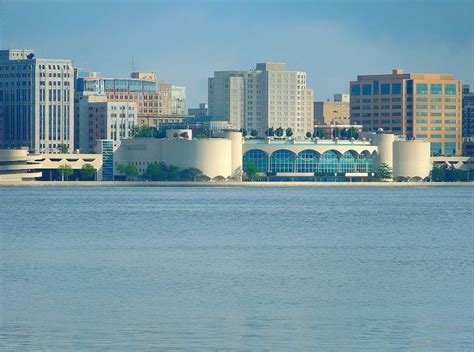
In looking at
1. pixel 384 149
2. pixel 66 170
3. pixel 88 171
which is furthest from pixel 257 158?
pixel 66 170

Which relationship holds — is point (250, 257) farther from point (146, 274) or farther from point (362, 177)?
point (362, 177)

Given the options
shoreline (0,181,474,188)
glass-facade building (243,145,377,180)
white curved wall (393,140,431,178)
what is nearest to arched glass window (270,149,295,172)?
glass-facade building (243,145,377,180)

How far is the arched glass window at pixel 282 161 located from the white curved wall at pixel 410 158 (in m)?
13.6

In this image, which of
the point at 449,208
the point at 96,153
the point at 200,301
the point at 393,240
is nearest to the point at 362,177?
the point at 96,153

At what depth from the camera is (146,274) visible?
2076 inches

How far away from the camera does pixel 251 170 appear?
192625mm

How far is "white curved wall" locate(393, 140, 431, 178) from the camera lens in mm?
195500

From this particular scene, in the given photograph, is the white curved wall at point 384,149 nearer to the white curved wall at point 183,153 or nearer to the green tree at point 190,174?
the white curved wall at point 183,153

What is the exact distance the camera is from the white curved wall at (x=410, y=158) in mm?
195500

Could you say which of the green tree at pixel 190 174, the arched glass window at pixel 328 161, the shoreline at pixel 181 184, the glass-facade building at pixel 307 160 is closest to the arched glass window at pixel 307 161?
the glass-facade building at pixel 307 160

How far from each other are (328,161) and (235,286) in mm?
148774

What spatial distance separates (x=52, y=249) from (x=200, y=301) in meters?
21.3

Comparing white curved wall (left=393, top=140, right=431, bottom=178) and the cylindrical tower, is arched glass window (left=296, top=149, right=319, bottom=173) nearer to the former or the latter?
the cylindrical tower

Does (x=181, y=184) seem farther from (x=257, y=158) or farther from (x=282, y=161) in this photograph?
(x=282, y=161)
